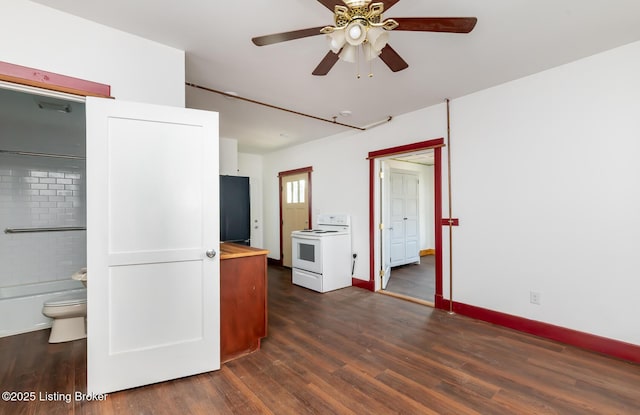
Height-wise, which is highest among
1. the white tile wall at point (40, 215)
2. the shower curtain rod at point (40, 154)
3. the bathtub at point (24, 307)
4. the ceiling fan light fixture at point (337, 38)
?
the ceiling fan light fixture at point (337, 38)

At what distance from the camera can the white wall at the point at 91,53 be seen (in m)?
1.87

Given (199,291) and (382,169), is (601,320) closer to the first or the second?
(382,169)

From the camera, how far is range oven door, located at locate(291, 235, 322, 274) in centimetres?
444

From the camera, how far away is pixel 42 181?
332 cm

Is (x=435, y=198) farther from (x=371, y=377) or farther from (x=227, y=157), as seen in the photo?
(x=227, y=157)

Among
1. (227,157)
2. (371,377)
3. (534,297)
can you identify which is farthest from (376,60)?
(227,157)

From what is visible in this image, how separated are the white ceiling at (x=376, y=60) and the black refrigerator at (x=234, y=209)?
1.82 meters

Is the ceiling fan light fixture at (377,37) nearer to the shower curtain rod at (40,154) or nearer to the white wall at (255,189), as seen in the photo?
the shower curtain rod at (40,154)

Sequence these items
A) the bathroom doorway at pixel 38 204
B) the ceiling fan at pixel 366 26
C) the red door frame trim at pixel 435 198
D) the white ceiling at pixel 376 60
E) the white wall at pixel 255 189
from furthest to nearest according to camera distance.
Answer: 1. the white wall at pixel 255 189
2. the red door frame trim at pixel 435 198
3. the bathroom doorway at pixel 38 204
4. the white ceiling at pixel 376 60
5. the ceiling fan at pixel 366 26

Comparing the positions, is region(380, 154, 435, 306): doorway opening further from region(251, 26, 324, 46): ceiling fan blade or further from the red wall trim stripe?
region(251, 26, 324, 46): ceiling fan blade

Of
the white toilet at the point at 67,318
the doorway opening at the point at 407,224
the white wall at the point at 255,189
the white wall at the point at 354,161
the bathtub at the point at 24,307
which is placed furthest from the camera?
the white wall at the point at 255,189

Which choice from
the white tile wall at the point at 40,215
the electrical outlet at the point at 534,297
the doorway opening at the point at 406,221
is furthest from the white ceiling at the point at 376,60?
the electrical outlet at the point at 534,297

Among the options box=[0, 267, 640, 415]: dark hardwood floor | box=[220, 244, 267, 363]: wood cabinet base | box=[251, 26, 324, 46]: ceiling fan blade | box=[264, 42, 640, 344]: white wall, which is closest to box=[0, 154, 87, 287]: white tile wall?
box=[0, 267, 640, 415]: dark hardwood floor

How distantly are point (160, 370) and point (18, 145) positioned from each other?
3133 mm
